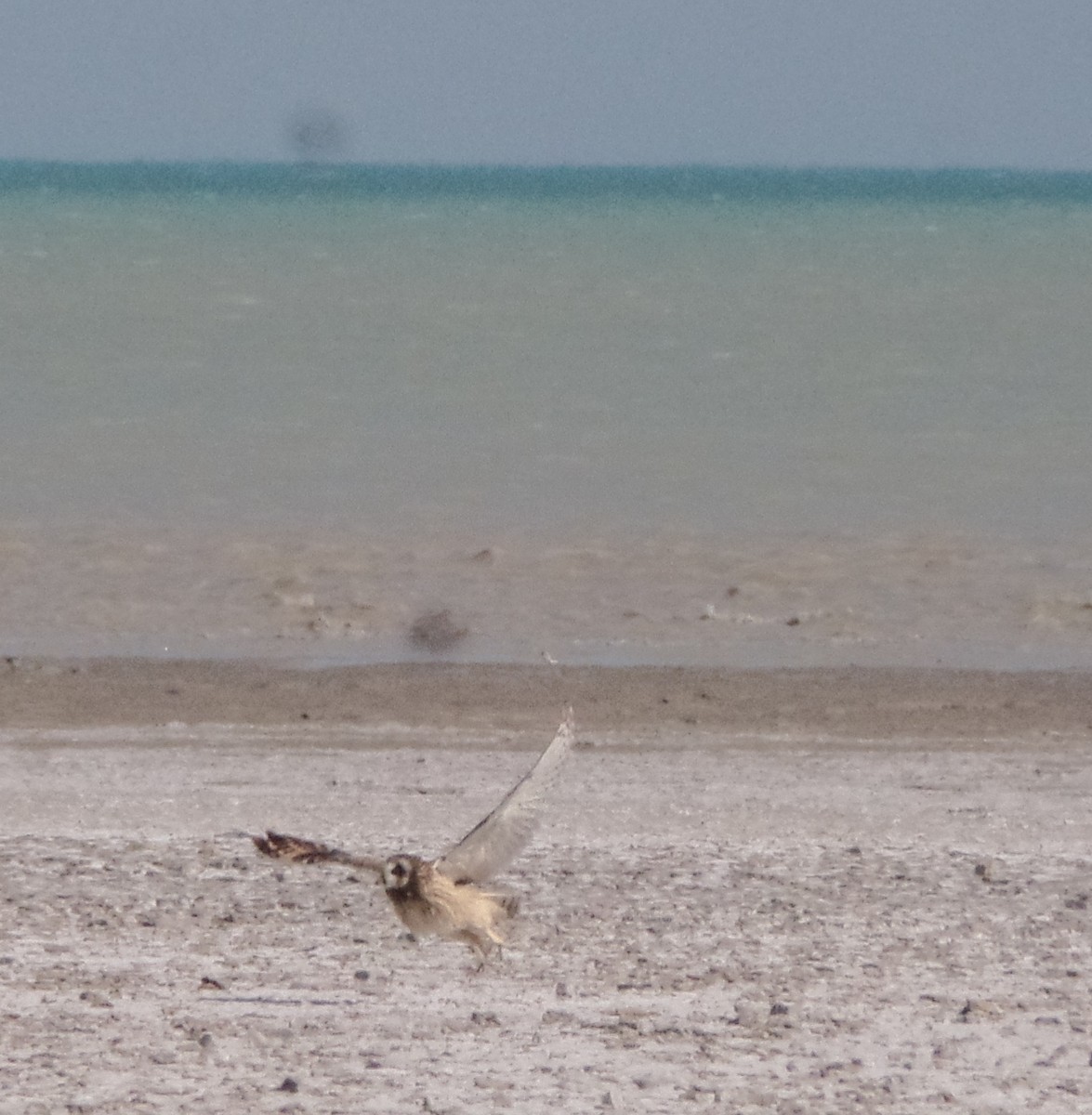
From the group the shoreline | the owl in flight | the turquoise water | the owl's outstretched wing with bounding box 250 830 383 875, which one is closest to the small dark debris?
the shoreline

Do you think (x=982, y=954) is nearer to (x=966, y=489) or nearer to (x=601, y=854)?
(x=601, y=854)

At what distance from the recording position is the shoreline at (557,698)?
29.5 feet

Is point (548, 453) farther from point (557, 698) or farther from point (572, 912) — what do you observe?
point (572, 912)

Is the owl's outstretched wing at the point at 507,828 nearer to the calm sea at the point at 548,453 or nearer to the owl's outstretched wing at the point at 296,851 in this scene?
the owl's outstretched wing at the point at 296,851

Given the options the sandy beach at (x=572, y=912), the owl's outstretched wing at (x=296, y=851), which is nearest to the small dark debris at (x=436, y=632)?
the sandy beach at (x=572, y=912)

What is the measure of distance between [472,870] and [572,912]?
1231 millimetres

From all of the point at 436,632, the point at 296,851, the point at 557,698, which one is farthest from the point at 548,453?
the point at 296,851

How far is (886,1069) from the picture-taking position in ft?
16.1

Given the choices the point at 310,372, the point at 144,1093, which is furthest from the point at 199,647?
the point at 310,372

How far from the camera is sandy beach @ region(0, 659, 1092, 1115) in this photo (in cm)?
486

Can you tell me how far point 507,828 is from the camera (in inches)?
188

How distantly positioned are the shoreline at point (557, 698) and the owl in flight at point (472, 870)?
3790mm

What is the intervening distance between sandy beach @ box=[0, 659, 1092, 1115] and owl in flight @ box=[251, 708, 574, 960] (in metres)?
0.29

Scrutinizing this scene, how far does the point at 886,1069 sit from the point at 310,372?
54.8 feet
